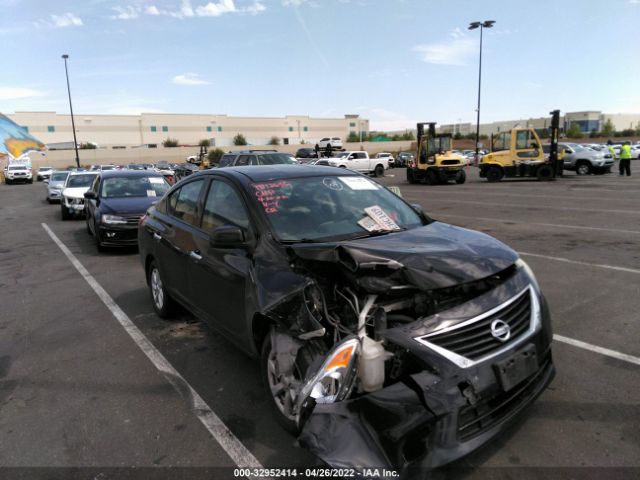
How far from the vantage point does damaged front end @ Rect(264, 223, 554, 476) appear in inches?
87.4

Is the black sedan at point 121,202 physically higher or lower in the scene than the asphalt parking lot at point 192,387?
higher

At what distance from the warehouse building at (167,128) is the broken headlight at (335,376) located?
94398mm

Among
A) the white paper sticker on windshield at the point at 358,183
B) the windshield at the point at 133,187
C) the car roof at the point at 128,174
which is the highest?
the white paper sticker on windshield at the point at 358,183

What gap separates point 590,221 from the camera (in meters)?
10.9

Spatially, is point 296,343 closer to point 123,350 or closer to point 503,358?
point 503,358

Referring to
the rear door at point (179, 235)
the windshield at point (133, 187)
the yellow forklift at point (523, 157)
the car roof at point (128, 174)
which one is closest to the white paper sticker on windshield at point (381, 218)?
the rear door at point (179, 235)

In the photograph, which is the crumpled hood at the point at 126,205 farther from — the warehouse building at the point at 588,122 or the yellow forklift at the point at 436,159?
the warehouse building at the point at 588,122

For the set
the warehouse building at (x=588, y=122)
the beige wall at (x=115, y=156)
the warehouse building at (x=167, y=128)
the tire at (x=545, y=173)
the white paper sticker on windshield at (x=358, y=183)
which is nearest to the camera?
the white paper sticker on windshield at (x=358, y=183)

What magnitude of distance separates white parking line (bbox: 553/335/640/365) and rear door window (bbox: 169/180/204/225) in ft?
11.5

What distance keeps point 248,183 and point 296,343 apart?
60.3 inches

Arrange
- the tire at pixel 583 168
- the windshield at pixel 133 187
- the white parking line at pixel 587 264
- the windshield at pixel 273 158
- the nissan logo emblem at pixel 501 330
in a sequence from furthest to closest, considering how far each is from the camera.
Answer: the tire at pixel 583 168 → the windshield at pixel 273 158 → the windshield at pixel 133 187 → the white parking line at pixel 587 264 → the nissan logo emblem at pixel 501 330

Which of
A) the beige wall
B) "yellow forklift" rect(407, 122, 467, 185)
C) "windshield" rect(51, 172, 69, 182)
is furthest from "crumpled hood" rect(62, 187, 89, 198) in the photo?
the beige wall

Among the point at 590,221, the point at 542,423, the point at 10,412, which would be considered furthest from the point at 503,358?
the point at 590,221

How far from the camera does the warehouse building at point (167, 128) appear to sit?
90750 mm
